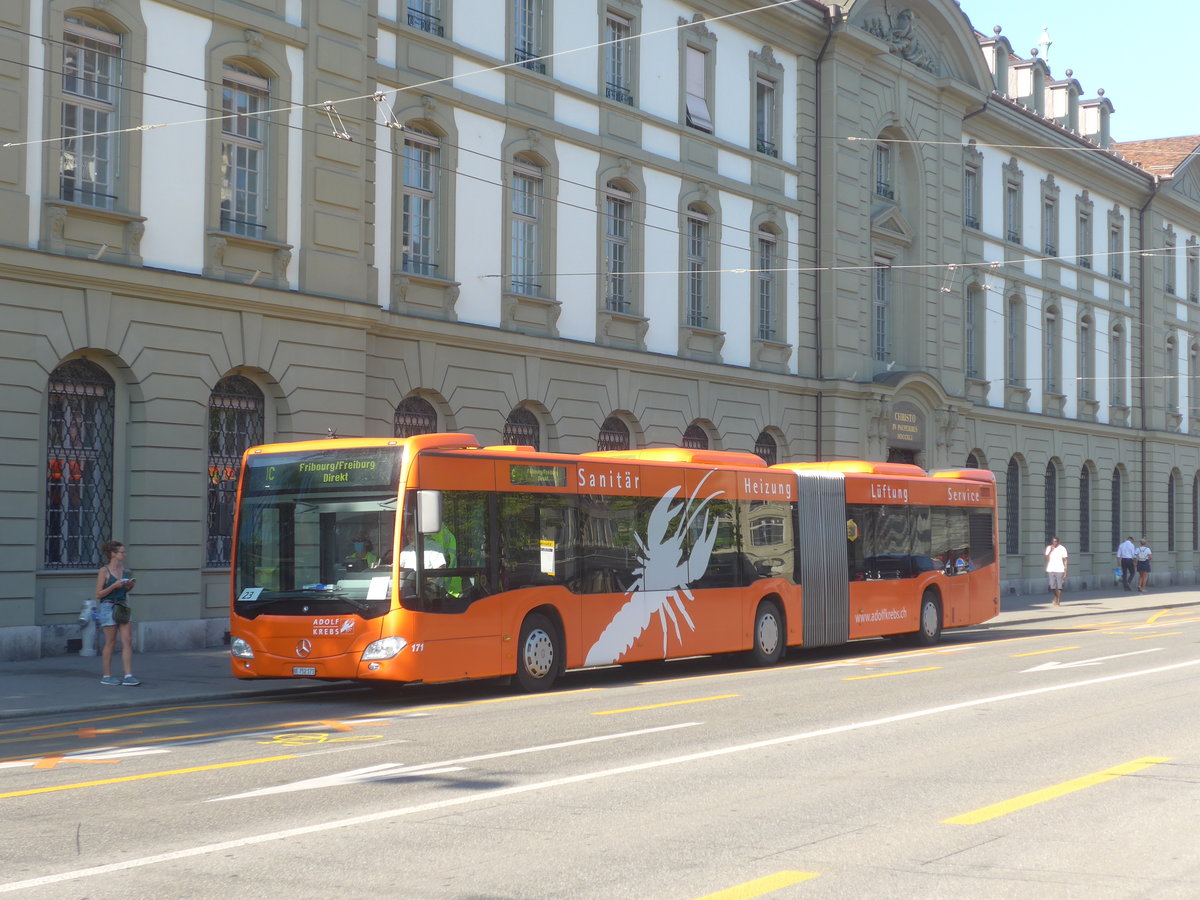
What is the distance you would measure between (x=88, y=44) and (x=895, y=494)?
14001 mm

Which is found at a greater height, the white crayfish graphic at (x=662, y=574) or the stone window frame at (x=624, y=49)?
the stone window frame at (x=624, y=49)

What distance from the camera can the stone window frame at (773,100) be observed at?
33.5 meters

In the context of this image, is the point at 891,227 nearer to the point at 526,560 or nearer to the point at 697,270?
the point at 697,270

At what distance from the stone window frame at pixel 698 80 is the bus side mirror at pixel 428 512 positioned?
1764 centimetres

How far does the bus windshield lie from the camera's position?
15.5m

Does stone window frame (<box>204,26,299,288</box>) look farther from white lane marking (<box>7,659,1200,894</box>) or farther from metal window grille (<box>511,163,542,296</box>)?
white lane marking (<box>7,659,1200,894</box>)

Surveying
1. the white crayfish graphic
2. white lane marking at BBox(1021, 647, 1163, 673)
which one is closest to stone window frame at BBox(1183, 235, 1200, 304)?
white lane marking at BBox(1021, 647, 1163, 673)

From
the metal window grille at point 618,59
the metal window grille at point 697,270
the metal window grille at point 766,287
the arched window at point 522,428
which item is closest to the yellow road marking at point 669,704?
the arched window at point 522,428

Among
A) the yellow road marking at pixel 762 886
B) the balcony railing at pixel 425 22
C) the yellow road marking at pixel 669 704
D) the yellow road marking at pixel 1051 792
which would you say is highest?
the balcony railing at pixel 425 22

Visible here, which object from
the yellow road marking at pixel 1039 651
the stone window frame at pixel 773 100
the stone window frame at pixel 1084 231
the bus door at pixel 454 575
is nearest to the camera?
the bus door at pixel 454 575

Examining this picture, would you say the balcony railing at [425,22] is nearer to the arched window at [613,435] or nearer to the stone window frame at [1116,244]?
the arched window at [613,435]

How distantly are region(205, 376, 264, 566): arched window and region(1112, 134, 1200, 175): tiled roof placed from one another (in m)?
40.3

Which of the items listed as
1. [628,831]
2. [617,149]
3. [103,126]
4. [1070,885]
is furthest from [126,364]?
[1070,885]

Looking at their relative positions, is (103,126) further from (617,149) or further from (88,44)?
(617,149)
